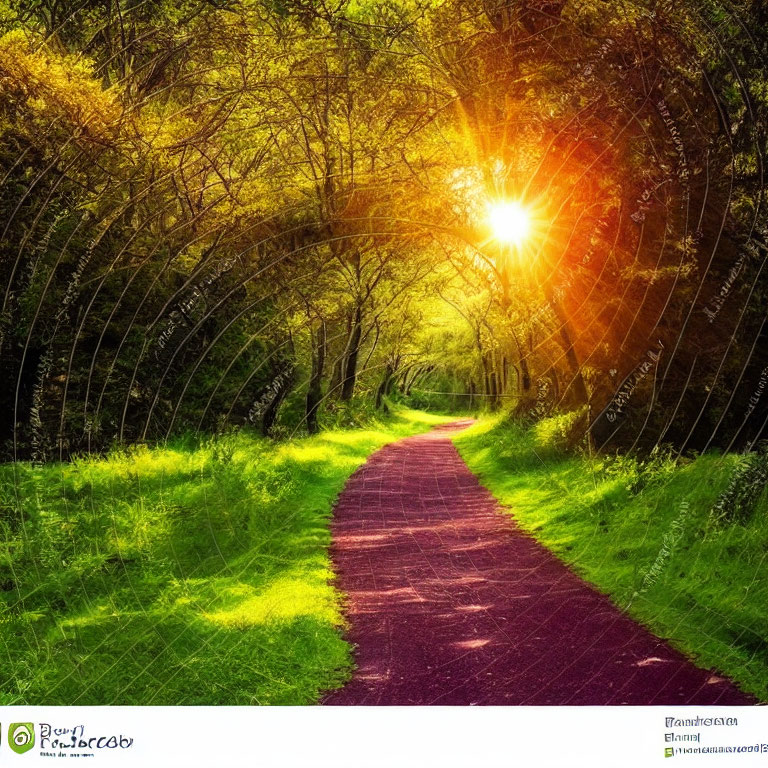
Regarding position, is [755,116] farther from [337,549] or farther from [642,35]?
[337,549]

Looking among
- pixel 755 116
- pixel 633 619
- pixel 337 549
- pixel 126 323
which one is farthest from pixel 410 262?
pixel 633 619

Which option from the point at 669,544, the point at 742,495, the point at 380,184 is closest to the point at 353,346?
the point at 380,184

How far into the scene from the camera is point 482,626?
505cm

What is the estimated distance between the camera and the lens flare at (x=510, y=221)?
714cm

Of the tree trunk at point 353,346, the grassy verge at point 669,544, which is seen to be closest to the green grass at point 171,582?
the tree trunk at point 353,346

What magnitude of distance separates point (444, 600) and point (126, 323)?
177 inches

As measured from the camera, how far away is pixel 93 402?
8.13 metres

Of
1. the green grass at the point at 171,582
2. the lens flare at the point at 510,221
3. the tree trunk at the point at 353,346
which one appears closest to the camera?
the green grass at the point at 171,582

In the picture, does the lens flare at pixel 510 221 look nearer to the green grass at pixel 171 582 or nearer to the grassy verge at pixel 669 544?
the grassy verge at pixel 669 544

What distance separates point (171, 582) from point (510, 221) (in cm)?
475
